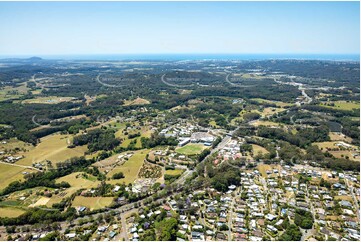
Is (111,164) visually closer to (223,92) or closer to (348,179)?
(348,179)

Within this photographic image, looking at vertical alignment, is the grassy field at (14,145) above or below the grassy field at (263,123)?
below

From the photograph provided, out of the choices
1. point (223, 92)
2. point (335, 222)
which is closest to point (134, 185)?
point (335, 222)

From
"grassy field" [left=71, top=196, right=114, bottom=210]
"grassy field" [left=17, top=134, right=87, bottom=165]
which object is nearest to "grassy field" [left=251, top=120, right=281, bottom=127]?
"grassy field" [left=17, top=134, right=87, bottom=165]

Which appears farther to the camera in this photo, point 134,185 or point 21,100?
point 21,100

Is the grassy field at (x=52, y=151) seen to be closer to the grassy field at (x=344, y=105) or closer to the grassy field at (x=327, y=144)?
the grassy field at (x=327, y=144)

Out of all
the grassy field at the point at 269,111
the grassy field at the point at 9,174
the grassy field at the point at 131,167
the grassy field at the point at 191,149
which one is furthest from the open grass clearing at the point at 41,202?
the grassy field at the point at 269,111

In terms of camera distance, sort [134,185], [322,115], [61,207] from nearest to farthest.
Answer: [61,207] < [134,185] < [322,115]
